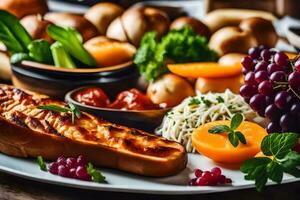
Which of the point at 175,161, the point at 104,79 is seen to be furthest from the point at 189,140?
the point at 104,79

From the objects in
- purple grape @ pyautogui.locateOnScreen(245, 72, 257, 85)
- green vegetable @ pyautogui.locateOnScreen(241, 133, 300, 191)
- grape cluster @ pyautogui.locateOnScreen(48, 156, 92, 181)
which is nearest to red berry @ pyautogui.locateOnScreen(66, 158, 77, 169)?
grape cluster @ pyautogui.locateOnScreen(48, 156, 92, 181)

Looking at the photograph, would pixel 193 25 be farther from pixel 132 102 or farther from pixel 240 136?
pixel 240 136

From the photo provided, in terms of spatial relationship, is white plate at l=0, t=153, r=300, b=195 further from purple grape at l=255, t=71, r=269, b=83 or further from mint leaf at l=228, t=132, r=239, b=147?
purple grape at l=255, t=71, r=269, b=83

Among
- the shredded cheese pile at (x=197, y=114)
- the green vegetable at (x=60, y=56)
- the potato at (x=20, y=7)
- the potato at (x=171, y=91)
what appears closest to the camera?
the shredded cheese pile at (x=197, y=114)

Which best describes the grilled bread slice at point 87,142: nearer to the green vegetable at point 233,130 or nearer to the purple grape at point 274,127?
the green vegetable at point 233,130

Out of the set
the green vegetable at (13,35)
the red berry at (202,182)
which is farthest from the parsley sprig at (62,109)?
the green vegetable at (13,35)

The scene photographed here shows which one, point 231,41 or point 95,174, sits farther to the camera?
point 231,41

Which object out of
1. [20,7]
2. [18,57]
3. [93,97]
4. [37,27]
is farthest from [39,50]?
[20,7]

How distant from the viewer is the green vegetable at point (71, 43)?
2.30m

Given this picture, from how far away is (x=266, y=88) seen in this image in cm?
175

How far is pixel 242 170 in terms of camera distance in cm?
158

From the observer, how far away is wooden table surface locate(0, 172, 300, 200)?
5.35 feet

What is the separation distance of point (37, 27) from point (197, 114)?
2.59ft

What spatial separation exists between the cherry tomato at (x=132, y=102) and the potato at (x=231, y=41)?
43 centimetres
